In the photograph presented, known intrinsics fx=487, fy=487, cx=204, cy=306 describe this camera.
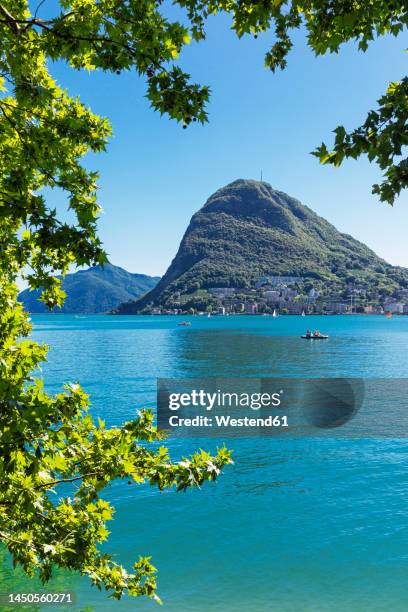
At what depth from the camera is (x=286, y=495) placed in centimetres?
2897

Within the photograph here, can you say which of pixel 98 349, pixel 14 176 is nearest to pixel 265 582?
pixel 14 176

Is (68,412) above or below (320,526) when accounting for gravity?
above

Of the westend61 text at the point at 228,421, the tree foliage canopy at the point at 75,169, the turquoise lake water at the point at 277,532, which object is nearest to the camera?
the tree foliage canopy at the point at 75,169

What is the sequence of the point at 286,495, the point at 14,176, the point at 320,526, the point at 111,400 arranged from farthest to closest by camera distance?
the point at 111,400, the point at 286,495, the point at 320,526, the point at 14,176

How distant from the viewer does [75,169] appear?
6902 mm

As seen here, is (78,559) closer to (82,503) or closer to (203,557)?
(82,503)

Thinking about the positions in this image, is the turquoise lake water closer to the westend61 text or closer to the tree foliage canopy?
the westend61 text

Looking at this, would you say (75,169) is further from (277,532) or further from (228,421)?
(228,421)

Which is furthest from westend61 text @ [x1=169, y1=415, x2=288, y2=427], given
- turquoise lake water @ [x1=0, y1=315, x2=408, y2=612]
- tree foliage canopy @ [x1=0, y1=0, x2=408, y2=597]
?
tree foliage canopy @ [x1=0, y1=0, x2=408, y2=597]

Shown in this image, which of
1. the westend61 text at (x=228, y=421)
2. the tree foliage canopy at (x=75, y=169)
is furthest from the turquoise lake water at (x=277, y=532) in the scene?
the tree foliage canopy at (x=75, y=169)

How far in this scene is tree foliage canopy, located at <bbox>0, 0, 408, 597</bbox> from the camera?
462cm

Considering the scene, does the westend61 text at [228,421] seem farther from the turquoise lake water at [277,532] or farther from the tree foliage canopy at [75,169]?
the tree foliage canopy at [75,169]

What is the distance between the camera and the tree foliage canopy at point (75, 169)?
4625mm

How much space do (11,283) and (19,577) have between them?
16.5m
